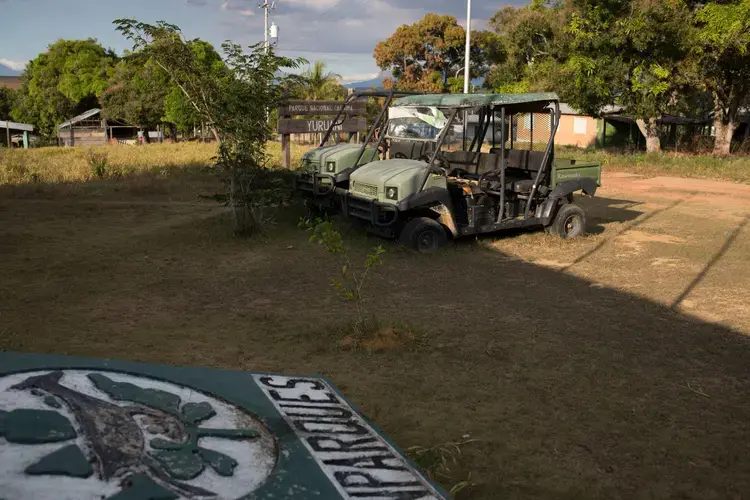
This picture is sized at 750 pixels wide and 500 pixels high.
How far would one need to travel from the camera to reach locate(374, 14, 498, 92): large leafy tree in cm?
4812

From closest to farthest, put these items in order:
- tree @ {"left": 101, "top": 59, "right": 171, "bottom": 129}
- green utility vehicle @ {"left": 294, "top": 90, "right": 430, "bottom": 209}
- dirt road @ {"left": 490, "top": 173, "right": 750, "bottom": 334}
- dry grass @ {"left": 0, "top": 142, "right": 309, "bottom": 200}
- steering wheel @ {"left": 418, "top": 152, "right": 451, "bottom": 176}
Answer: dirt road @ {"left": 490, "top": 173, "right": 750, "bottom": 334}, steering wheel @ {"left": 418, "top": 152, "right": 451, "bottom": 176}, green utility vehicle @ {"left": 294, "top": 90, "right": 430, "bottom": 209}, dry grass @ {"left": 0, "top": 142, "right": 309, "bottom": 200}, tree @ {"left": 101, "top": 59, "right": 171, "bottom": 129}

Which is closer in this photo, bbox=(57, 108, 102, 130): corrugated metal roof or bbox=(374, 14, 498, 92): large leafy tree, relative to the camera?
bbox=(57, 108, 102, 130): corrugated metal roof

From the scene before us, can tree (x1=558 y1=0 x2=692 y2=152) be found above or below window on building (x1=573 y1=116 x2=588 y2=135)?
above

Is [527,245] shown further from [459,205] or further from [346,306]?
[346,306]

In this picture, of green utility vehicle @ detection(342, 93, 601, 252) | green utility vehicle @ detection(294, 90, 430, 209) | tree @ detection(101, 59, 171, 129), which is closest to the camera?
green utility vehicle @ detection(342, 93, 601, 252)

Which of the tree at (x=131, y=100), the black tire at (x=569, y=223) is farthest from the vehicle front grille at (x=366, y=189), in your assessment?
the tree at (x=131, y=100)

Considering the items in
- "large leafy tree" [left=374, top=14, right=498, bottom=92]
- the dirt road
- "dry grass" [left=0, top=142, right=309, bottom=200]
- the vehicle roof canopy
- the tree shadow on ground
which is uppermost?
"large leafy tree" [left=374, top=14, right=498, bottom=92]

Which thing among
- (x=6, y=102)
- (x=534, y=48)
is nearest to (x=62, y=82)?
(x=6, y=102)

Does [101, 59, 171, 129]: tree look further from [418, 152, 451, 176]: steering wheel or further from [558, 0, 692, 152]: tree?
[418, 152, 451, 176]: steering wheel

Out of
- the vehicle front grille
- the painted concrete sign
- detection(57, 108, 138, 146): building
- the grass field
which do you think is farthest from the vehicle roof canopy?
detection(57, 108, 138, 146): building

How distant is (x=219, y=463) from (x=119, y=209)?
1138 cm

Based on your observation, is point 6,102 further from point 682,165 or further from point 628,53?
point 682,165

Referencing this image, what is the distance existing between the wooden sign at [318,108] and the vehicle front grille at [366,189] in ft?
11.2

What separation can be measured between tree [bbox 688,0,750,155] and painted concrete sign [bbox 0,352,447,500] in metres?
20.0
